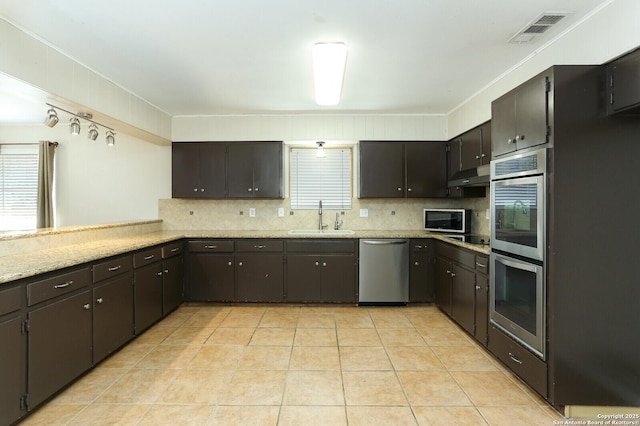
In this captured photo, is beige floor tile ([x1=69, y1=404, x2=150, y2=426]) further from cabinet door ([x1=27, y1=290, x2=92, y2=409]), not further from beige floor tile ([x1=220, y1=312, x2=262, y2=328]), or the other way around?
beige floor tile ([x1=220, y1=312, x2=262, y2=328])

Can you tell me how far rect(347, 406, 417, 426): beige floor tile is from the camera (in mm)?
2037

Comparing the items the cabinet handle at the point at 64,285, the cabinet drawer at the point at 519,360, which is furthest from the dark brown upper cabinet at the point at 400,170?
the cabinet handle at the point at 64,285

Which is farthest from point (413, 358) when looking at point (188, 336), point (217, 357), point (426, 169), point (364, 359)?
Answer: point (426, 169)

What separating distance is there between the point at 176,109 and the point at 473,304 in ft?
13.6

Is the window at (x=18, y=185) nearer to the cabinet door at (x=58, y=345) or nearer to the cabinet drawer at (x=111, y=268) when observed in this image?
the cabinet drawer at (x=111, y=268)

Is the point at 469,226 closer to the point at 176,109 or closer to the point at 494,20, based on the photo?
the point at 494,20

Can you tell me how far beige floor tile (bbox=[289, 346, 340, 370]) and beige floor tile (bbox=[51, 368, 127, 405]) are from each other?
1.35 metres

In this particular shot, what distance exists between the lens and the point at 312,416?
6.88 feet

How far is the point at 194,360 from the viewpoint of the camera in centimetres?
285

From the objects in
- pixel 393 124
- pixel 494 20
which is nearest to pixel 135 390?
pixel 494 20

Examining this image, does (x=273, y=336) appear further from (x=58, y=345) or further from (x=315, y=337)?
(x=58, y=345)

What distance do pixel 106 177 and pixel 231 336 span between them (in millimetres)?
3189

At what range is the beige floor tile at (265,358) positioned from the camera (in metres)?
2.75

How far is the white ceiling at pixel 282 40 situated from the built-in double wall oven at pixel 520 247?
96cm
